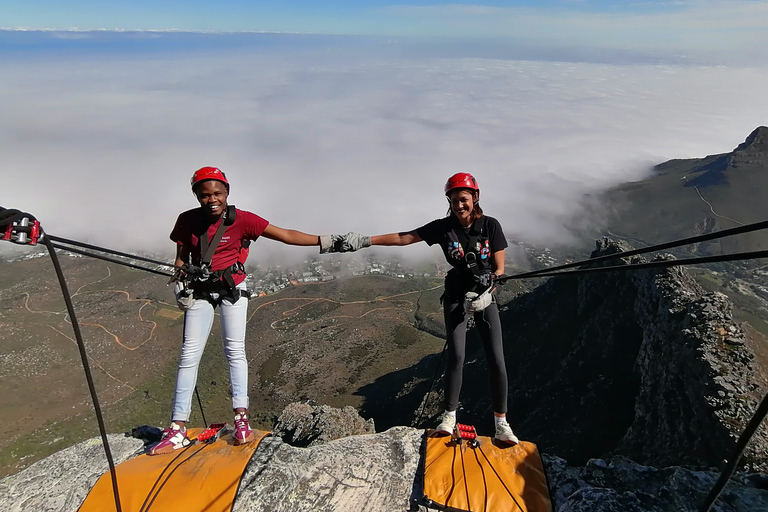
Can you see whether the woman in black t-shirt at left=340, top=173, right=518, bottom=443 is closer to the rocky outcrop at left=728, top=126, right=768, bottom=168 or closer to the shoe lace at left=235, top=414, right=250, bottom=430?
the shoe lace at left=235, top=414, right=250, bottom=430

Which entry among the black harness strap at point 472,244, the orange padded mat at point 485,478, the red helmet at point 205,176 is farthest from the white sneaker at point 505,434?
the red helmet at point 205,176

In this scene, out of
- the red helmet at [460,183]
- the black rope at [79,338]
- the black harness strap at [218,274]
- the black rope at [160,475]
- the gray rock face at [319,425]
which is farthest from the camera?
the gray rock face at [319,425]

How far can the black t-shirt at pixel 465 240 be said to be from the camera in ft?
25.7

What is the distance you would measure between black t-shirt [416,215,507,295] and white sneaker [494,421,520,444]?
9.25ft

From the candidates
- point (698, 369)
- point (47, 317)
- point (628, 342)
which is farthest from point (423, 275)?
point (698, 369)

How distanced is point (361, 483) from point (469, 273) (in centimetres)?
437

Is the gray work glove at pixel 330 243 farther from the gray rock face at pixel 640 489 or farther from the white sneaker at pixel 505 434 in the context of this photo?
the gray rock face at pixel 640 489

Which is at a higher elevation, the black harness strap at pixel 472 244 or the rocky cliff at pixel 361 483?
the black harness strap at pixel 472 244

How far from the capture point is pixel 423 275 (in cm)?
14812

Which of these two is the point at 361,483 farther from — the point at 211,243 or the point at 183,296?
the point at 211,243

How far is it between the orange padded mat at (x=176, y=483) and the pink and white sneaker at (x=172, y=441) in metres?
0.13

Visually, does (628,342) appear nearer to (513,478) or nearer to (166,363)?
(513,478)

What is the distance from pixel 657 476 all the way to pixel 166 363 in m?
84.6

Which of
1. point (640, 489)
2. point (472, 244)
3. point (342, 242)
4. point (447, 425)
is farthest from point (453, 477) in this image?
point (342, 242)
